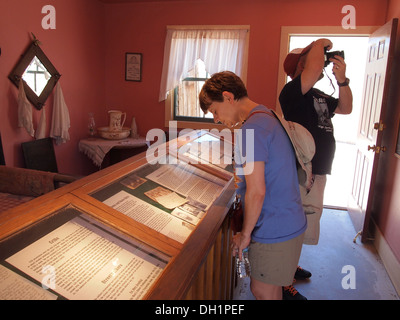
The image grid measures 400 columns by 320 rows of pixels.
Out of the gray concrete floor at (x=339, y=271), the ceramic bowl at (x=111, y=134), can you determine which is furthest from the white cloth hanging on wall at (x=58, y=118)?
the gray concrete floor at (x=339, y=271)

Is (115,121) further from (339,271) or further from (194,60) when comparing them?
(339,271)

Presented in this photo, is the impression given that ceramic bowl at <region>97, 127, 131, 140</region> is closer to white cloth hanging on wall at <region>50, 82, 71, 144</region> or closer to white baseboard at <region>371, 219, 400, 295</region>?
white cloth hanging on wall at <region>50, 82, 71, 144</region>

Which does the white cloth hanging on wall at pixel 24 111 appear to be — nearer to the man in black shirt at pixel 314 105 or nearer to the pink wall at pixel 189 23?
the pink wall at pixel 189 23

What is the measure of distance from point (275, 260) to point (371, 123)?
2.48 m

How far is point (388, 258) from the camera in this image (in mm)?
2711

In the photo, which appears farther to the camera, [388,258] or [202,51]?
[202,51]

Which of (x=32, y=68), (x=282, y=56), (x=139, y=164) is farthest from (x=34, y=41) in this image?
(x=282, y=56)

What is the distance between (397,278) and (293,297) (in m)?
0.96

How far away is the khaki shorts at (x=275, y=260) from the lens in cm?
136

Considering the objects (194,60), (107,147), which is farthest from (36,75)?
(194,60)

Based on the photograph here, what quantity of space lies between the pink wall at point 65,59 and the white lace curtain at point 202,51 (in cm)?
107
